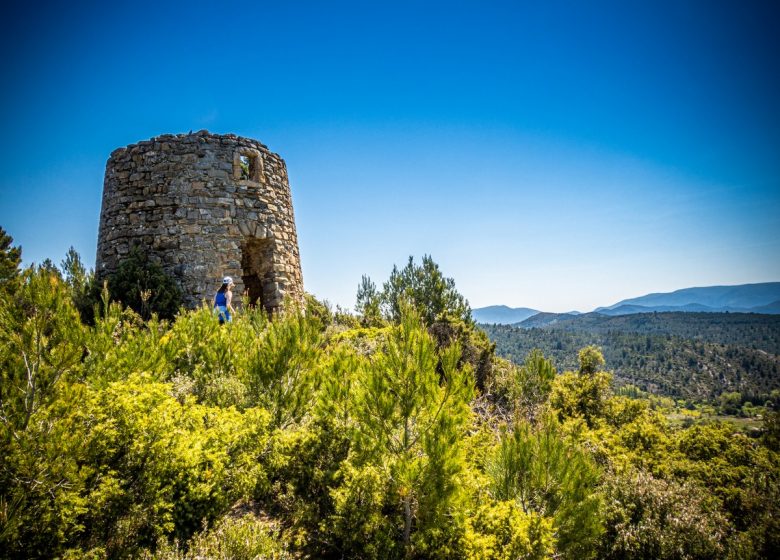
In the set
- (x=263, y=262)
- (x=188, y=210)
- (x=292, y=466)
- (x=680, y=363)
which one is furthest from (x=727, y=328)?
(x=292, y=466)

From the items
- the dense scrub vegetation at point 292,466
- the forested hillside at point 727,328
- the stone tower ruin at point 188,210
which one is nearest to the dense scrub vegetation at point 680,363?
the forested hillside at point 727,328

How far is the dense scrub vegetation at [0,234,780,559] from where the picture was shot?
1.99m

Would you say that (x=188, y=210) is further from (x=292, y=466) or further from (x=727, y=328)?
(x=727, y=328)

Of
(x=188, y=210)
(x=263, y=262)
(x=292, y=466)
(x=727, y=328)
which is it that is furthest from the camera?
(x=727, y=328)

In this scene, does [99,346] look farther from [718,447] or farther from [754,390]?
[754,390]

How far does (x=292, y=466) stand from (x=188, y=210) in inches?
304

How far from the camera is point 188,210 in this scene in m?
8.71

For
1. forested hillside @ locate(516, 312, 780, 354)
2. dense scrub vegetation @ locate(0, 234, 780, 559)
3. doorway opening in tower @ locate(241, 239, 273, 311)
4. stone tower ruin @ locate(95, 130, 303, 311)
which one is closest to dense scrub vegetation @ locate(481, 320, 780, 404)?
forested hillside @ locate(516, 312, 780, 354)

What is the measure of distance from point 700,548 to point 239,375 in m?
4.61

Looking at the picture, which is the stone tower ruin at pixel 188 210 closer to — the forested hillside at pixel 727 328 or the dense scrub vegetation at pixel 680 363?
the dense scrub vegetation at pixel 680 363

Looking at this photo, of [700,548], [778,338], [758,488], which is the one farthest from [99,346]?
[778,338]

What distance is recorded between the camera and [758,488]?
4441 mm

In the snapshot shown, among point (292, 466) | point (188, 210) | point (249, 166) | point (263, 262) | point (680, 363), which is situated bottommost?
point (680, 363)

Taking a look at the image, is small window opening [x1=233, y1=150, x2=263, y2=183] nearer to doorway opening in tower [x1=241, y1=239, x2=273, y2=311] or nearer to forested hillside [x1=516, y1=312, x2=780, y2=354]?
doorway opening in tower [x1=241, y1=239, x2=273, y2=311]
